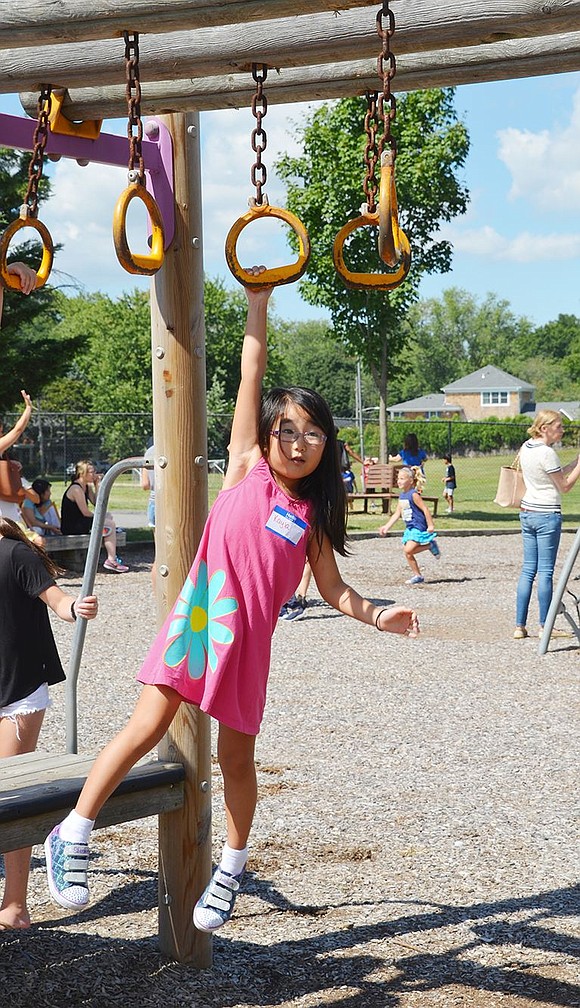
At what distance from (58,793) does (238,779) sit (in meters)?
0.54

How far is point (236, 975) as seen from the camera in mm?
3725

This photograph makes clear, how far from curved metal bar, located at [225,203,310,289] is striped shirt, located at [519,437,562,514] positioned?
651 centimetres

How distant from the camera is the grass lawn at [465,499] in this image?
885 inches

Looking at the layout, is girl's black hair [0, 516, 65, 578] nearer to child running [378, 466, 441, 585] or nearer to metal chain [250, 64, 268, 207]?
metal chain [250, 64, 268, 207]

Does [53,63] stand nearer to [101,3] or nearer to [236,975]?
[101,3]

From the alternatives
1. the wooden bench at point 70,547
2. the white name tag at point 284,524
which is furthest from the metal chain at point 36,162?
the wooden bench at point 70,547

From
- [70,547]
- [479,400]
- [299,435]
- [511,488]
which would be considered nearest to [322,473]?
[299,435]

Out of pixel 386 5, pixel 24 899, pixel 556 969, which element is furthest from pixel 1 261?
pixel 556 969

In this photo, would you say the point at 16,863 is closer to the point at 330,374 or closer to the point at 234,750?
the point at 234,750

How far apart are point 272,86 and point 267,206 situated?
705 mm

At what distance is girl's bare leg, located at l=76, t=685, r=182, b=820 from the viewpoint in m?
3.09

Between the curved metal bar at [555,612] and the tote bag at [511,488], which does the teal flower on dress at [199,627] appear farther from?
the tote bag at [511,488]

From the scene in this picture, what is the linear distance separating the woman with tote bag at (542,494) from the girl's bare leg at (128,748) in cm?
629

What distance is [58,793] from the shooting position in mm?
3357
